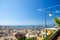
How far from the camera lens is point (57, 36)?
7.39 metres

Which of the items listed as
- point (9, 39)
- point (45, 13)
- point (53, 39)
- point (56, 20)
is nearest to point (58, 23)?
point (56, 20)

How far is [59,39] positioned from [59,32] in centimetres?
32

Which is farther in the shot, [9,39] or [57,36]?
[9,39]

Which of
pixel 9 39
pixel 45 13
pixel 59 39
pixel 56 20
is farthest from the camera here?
pixel 9 39

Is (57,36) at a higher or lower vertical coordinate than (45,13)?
lower

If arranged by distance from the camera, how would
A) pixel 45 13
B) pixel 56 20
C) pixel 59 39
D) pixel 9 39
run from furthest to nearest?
pixel 9 39
pixel 45 13
pixel 56 20
pixel 59 39

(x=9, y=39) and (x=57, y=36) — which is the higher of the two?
(x=57, y=36)

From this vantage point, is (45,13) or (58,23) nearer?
(58,23)

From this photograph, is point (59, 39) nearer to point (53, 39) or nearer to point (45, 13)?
point (53, 39)

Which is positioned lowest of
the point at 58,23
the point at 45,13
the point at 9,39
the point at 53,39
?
the point at 9,39

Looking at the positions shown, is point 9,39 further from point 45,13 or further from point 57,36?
point 57,36

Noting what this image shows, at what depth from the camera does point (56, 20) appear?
10875 mm

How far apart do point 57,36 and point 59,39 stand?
19 cm

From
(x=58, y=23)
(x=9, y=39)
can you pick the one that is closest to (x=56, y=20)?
(x=58, y=23)
